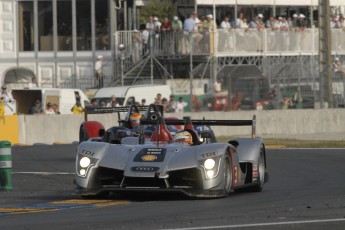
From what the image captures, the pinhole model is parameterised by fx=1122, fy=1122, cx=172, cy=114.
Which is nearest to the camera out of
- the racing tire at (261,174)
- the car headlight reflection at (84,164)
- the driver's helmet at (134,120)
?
the car headlight reflection at (84,164)

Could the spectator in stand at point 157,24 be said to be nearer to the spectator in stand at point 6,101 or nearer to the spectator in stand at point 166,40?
the spectator in stand at point 166,40

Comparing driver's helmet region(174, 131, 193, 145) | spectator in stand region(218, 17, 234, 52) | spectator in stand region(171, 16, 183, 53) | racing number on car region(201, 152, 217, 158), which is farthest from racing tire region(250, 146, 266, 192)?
spectator in stand region(218, 17, 234, 52)

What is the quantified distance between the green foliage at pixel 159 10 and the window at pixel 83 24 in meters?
2.08

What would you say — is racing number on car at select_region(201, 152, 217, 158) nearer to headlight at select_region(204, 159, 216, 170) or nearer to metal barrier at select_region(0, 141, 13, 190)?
headlight at select_region(204, 159, 216, 170)

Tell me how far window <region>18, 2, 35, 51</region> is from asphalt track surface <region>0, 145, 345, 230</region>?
2369 centimetres

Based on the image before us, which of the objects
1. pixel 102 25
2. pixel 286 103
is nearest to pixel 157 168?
pixel 286 103

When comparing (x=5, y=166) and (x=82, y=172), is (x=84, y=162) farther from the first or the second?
(x=5, y=166)

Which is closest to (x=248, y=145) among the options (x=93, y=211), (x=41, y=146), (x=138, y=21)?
(x=93, y=211)

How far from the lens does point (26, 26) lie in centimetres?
4309

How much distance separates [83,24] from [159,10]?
10.1 ft

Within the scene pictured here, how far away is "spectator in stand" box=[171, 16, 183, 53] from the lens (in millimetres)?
39906

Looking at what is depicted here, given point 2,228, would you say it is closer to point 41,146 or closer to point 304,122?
point 41,146

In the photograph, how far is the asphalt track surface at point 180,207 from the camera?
10.7 metres

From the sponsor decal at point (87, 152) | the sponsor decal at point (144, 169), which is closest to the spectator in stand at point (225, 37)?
the sponsor decal at point (87, 152)
